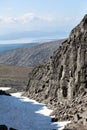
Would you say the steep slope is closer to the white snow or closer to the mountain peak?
the mountain peak

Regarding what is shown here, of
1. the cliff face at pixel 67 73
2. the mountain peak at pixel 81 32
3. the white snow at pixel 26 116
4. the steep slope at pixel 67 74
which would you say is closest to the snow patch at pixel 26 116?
the white snow at pixel 26 116

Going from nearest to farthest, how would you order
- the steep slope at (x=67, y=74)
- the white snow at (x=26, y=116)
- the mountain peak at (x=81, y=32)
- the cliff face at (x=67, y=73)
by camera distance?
1. the white snow at (x=26, y=116)
2. the steep slope at (x=67, y=74)
3. the cliff face at (x=67, y=73)
4. the mountain peak at (x=81, y=32)

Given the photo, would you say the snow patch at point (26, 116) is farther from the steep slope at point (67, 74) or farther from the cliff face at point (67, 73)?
the cliff face at point (67, 73)

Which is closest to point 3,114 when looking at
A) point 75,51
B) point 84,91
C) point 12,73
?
point 84,91

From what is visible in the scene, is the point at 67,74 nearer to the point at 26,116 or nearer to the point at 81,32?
the point at 81,32

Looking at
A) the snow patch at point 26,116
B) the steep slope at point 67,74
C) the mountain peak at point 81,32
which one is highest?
the mountain peak at point 81,32

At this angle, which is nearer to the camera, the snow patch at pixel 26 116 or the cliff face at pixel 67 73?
the snow patch at pixel 26 116

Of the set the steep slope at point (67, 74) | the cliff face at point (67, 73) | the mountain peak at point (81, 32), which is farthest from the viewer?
the mountain peak at point (81, 32)
